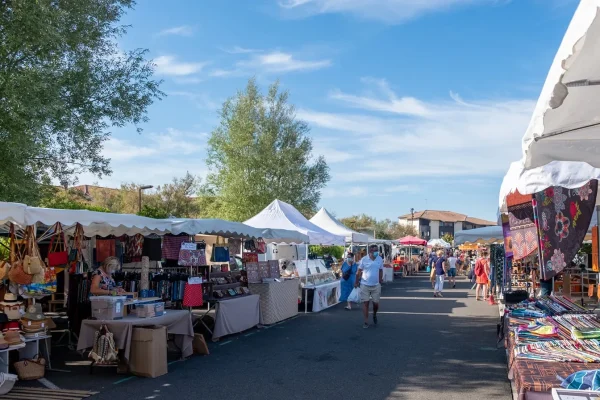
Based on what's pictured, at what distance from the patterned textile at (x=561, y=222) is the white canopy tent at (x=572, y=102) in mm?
1725

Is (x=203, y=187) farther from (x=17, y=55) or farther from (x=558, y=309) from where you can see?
(x=558, y=309)

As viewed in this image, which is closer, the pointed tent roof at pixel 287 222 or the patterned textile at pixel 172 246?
the patterned textile at pixel 172 246

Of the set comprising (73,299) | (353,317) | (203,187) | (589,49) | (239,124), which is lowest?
(353,317)

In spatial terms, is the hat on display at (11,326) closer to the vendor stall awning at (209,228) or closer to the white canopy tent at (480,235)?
the vendor stall awning at (209,228)

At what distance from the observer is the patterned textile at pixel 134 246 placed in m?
11.0

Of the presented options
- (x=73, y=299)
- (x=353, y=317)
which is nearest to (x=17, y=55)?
(x=73, y=299)

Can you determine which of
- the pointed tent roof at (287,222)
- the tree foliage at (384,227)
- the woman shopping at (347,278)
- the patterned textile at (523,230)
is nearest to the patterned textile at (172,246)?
the pointed tent roof at (287,222)

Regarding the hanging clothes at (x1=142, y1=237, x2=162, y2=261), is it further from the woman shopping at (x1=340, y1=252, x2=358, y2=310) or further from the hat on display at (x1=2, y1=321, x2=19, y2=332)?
the woman shopping at (x1=340, y1=252, x2=358, y2=310)

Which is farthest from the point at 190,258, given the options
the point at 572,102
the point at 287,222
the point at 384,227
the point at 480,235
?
the point at 384,227

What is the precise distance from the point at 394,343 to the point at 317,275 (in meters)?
6.91

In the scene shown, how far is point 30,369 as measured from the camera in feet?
22.6

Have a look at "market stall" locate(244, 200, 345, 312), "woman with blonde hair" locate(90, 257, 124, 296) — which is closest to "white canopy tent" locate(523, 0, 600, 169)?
"woman with blonde hair" locate(90, 257, 124, 296)

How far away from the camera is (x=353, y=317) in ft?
44.1

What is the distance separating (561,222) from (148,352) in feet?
16.8
